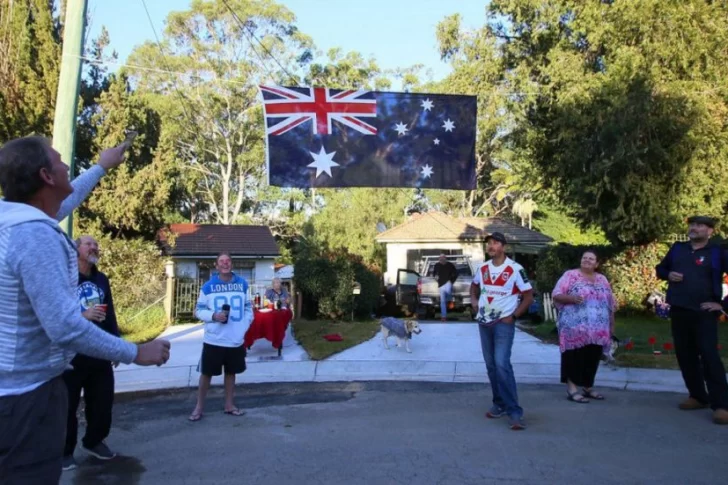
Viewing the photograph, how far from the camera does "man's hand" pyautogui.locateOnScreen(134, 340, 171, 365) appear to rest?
2478mm

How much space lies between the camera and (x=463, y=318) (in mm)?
16109

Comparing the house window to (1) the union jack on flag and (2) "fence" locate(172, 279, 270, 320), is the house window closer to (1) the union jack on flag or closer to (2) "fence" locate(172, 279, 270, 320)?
(2) "fence" locate(172, 279, 270, 320)

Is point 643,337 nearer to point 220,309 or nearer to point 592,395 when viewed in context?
point 592,395

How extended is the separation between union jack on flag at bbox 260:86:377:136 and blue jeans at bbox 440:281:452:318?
24.1ft

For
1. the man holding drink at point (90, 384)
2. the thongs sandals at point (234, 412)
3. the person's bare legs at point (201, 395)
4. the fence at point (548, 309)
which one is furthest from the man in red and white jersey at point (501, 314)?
the fence at point (548, 309)

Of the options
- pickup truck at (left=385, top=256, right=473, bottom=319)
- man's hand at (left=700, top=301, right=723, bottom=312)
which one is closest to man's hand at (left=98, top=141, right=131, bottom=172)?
man's hand at (left=700, top=301, right=723, bottom=312)

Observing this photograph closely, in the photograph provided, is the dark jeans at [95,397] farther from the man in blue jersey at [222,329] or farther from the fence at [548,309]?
the fence at [548,309]

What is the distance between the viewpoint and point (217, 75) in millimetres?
34781

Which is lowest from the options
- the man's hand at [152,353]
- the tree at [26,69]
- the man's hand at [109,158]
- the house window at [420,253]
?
the man's hand at [152,353]

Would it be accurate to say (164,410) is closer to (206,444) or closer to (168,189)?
(206,444)

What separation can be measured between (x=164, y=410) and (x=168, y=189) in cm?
1478

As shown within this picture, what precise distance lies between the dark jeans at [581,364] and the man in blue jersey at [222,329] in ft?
11.9

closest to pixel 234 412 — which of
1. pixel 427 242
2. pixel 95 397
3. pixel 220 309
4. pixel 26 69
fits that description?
pixel 220 309

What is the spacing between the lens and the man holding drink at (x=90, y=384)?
5.08m
